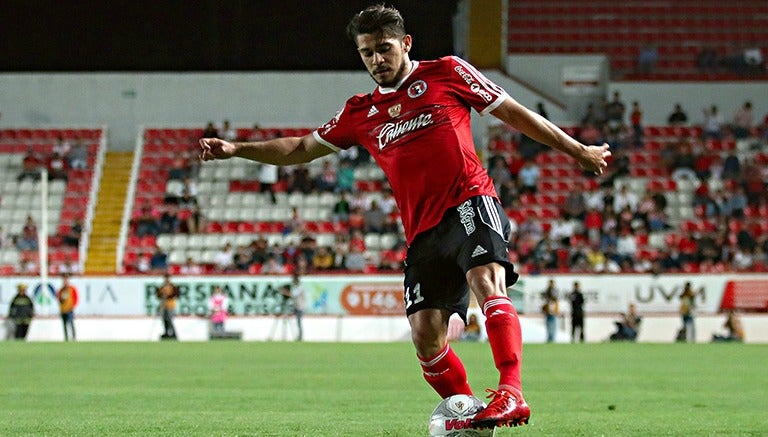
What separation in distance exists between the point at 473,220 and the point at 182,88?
35.7m

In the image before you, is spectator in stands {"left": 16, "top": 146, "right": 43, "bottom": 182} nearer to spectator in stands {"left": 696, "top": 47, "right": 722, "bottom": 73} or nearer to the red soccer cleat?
spectator in stands {"left": 696, "top": 47, "right": 722, "bottom": 73}

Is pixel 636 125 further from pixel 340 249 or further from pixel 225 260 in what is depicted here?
pixel 225 260

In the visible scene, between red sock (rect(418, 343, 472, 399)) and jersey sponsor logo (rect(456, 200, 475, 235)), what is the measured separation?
2.48ft

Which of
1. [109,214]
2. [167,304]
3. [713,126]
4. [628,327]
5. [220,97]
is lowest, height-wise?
[628,327]

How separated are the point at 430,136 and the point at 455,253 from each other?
647 mm

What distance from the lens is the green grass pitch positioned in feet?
28.8

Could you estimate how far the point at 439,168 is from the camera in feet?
22.4

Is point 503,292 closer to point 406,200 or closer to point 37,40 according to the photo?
point 406,200

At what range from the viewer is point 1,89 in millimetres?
41344

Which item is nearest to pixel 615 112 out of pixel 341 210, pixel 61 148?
pixel 341 210

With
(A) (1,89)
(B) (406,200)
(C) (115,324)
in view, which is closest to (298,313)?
(C) (115,324)

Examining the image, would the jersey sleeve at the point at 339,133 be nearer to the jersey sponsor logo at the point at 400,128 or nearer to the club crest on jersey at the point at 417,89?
the jersey sponsor logo at the point at 400,128

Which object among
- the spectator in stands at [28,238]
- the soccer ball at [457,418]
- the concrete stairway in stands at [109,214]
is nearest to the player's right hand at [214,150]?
the soccer ball at [457,418]

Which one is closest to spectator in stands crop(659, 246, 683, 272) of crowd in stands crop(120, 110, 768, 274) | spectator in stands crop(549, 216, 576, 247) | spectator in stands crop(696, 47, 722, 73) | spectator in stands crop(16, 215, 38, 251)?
crowd in stands crop(120, 110, 768, 274)
